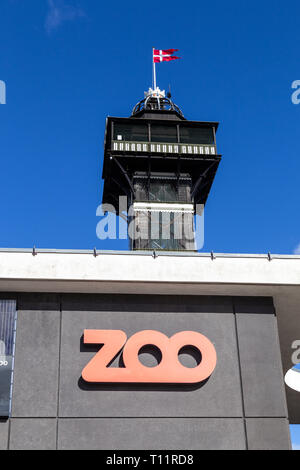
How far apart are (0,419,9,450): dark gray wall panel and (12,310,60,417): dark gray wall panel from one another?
370 mm

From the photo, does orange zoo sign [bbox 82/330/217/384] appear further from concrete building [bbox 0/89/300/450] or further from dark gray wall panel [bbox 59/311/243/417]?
dark gray wall panel [bbox 59/311/243/417]

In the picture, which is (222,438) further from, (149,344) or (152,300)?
(152,300)

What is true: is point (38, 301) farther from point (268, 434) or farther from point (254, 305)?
point (268, 434)

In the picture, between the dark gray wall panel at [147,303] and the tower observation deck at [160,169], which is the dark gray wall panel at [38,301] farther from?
the tower observation deck at [160,169]

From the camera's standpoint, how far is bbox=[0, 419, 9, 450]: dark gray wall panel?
1875cm

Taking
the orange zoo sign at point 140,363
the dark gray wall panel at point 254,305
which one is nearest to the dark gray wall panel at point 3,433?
the orange zoo sign at point 140,363

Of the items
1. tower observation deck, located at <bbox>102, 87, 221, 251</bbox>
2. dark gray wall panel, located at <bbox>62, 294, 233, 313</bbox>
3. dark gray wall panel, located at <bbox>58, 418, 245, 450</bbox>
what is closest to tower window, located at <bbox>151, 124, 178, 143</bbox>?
tower observation deck, located at <bbox>102, 87, 221, 251</bbox>

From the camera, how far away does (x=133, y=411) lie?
19.7 meters

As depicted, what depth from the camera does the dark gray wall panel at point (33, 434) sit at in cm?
1884

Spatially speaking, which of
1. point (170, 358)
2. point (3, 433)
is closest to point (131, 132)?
point (170, 358)

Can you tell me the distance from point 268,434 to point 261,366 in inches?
90.9
